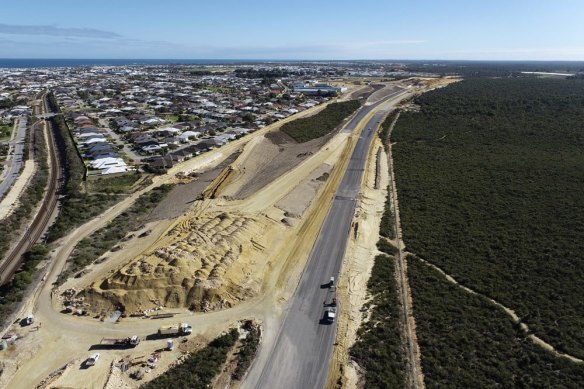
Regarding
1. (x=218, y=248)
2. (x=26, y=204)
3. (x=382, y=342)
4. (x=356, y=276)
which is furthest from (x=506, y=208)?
(x=26, y=204)

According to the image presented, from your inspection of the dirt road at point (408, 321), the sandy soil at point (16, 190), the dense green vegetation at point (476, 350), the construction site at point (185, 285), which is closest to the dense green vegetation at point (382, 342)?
the dirt road at point (408, 321)

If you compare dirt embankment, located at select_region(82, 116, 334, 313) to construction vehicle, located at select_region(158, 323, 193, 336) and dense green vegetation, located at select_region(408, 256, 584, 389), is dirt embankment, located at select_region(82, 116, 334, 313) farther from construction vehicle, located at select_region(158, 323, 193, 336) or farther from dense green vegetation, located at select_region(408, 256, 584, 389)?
dense green vegetation, located at select_region(408, 256, 584, 389)

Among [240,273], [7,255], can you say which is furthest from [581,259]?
[7,255]

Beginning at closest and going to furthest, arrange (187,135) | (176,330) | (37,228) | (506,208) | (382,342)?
(382,342), (176,330), (37,228), (506,208), (187,135)

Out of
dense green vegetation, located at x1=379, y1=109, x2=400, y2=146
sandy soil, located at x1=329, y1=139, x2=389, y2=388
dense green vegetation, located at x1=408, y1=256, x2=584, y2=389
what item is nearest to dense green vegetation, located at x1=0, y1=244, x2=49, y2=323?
sandy soil, located at x1=329, y1=139, x2=389, y2=388

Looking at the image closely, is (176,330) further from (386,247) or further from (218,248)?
(386,247)

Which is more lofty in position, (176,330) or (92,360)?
(176,330)

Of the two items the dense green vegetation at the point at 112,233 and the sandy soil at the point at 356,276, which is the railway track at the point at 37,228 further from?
the sandy soil at the point at 356,276
